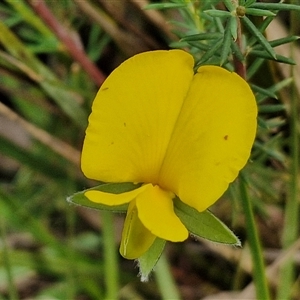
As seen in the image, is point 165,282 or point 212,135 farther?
point 165,282

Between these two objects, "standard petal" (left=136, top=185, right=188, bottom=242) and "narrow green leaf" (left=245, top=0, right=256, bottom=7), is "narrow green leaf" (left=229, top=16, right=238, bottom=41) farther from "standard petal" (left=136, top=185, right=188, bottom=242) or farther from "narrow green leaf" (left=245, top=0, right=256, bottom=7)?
"standard petal" (left=136, top=185, right=188, bottom=242)

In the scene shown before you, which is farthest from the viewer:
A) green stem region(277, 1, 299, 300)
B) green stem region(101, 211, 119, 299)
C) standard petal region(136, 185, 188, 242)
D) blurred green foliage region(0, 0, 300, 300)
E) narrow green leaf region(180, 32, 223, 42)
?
green stem region(101, 211, 119, 299)

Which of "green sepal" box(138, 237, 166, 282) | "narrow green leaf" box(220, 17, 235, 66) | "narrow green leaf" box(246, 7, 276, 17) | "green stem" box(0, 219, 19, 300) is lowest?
"green stem" box(0, 219, 19, 300)

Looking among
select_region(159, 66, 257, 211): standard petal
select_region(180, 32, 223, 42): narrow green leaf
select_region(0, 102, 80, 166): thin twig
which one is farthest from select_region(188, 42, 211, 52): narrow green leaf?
select_region(0, 102, 80, 166): thin twig

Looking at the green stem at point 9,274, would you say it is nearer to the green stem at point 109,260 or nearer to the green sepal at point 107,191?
the green stem at point 109,260

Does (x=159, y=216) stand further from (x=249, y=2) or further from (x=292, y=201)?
(x=292, y=201)

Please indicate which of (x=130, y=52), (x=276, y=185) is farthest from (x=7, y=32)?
(x=276, y=185)

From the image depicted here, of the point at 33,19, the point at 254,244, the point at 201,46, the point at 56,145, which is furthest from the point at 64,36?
the point at 254,244
